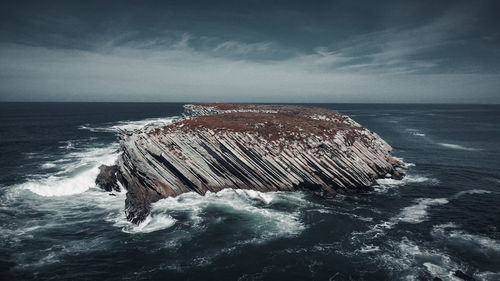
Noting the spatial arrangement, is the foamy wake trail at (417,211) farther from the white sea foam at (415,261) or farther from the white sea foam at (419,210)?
the white sea foam at (415,261)

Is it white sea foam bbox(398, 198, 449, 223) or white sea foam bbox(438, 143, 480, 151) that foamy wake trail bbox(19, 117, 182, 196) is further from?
white sea foam bbox(438, 143, 480, 151)

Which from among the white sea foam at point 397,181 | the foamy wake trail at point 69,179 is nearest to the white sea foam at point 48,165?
the foamy wake trail at point 69,179

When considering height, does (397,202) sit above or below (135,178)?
below

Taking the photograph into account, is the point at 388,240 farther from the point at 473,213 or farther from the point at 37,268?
the point at 37,268

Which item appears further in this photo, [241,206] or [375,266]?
[241,206]

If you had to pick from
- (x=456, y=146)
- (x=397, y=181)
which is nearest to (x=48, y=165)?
(x=397, y=181)

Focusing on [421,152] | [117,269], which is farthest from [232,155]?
[421,152]

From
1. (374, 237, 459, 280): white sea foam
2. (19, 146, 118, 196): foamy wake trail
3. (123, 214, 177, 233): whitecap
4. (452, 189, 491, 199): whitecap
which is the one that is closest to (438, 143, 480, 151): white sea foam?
(452, 189, 491, 199): whitecap

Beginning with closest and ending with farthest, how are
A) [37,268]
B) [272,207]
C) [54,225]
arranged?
[37,268]
[54,225]
[272,207]
